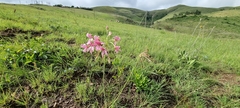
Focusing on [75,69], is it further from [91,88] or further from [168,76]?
[168,76]

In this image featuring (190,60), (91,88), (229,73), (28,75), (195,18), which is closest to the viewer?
(91,88)

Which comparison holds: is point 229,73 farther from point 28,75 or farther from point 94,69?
point 28,75

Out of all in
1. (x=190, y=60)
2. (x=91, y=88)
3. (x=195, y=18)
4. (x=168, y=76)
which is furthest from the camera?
(x=195, y=18)

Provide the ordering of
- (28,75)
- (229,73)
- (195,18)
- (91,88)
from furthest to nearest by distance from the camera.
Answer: (195,18) → (229,73) → (28,75) → (91,88)

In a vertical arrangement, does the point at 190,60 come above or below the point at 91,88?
above

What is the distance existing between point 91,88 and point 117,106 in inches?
19.3

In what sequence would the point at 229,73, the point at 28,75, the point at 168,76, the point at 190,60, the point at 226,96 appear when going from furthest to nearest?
1. the point at 229,73
2. the point at 190,60
3. the point at 168,76
4. the point at 226,96
5. the point at 28,75

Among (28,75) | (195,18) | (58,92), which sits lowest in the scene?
(58,92)

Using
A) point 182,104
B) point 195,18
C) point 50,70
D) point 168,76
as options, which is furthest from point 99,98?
point 195,18

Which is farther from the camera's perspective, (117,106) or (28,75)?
(28,75)

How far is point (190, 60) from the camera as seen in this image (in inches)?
139

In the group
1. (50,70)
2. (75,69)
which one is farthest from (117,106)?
(50,70)

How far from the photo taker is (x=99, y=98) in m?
2.31

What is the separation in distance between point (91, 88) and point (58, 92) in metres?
0.50
